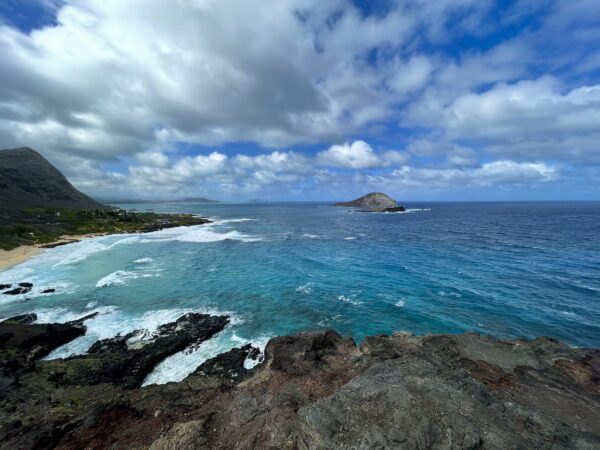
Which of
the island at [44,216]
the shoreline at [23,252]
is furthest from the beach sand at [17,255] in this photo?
the island at [44,216]

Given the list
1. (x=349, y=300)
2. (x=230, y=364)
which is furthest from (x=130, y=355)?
(x=349, y=300)

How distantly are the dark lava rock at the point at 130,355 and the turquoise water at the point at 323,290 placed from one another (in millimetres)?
→ 1137

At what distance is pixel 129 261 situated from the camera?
5044 cm

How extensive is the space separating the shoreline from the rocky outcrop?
147 feet

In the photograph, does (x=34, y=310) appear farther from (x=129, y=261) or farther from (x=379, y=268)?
(x=379, y=268)

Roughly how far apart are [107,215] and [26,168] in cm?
12003

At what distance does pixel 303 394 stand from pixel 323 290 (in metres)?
21.9

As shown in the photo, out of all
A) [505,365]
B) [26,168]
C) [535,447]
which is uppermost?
[26,168]

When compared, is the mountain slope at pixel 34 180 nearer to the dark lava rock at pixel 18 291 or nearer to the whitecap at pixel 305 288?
the dark lava rock at pixel 18 291

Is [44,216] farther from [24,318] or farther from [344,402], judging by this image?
[344,402]

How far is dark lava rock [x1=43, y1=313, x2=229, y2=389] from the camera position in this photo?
1828 centimetres

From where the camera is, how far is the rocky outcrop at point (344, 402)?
984 centimetres

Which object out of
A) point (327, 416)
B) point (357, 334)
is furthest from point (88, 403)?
point (357, 334)

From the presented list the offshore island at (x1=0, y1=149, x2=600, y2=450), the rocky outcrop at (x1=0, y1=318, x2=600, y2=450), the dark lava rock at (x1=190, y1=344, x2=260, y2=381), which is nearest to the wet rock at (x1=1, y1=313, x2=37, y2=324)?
the offshore island at (x1=0, y1=149, x2=600, y2=450)
